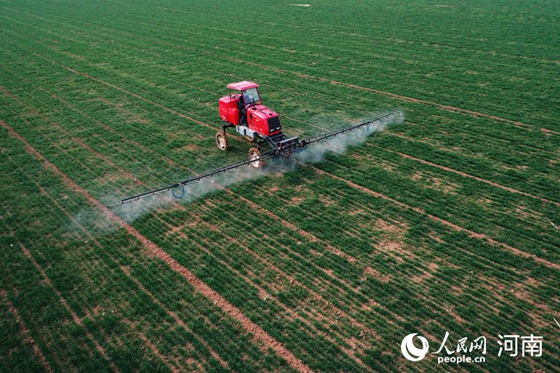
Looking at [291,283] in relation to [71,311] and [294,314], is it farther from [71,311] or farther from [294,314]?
[71,311]

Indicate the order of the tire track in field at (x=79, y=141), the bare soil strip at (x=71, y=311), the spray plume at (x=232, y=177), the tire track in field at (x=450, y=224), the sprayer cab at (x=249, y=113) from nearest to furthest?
1. the bare soil strip at (x=71, y=311)
2. the tire track in field at (x=450, y=224)
3. the spray plume at (x=232, y=177)
4. the sprayer cab at (x=249, y=113)
5. the tire track in field at (x=79, y=141)

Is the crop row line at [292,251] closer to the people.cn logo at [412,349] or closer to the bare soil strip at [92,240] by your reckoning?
the people.cn logo at [412,349]

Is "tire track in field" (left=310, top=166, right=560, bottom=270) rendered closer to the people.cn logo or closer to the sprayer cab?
the sprayer cab

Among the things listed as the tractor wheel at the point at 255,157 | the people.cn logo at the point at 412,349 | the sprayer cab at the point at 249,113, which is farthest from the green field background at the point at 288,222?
the sprayer cab at the point at 249,113

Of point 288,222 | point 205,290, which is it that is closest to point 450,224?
point 288,222

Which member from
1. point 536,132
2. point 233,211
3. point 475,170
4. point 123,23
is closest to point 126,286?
point 233,211

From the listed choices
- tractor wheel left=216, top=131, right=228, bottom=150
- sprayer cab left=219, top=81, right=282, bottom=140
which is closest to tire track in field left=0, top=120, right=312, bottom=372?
tractor wheel left=216, top=131, right=228, bottom=150

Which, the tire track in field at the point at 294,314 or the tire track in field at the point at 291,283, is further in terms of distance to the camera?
the tire track in field at the point at 291,283
